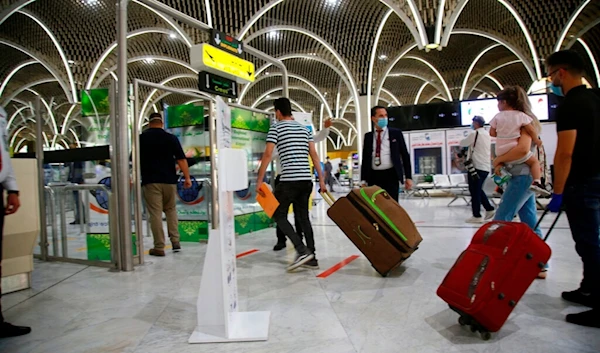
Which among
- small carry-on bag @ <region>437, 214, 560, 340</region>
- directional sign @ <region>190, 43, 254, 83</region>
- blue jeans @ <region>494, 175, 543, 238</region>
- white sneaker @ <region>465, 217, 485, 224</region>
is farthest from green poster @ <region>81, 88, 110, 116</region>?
white sneaker @ <region>465, 217, 485, 224</region>

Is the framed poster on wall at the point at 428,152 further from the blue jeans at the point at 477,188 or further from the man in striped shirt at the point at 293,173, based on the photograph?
the man in striped shirt at the point at 293,173

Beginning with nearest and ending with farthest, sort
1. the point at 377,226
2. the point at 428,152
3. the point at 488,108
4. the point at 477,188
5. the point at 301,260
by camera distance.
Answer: the point at 377,226 < the point at 301,260 < the point at 477,188 < the point at 488,108 < the point at 428,152

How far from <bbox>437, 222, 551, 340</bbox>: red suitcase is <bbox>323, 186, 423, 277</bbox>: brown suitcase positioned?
95 centimetres

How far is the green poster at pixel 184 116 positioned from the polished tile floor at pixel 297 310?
2.20m

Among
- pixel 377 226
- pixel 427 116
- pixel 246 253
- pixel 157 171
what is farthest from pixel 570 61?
pixel 427 116

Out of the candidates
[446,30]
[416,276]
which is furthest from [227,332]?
[446,30]

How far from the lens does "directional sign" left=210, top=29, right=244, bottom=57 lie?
5.23m

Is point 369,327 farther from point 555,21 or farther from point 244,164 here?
point 555,21

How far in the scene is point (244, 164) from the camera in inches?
77.1

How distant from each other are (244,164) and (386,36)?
55.9 ft

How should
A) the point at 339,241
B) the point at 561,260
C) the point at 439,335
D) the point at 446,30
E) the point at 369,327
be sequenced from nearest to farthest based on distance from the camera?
the point at 439,335
the point at 369,327
the point at 561,260
the point at 339,241
the point at 446,30

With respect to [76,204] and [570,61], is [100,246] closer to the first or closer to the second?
[76,204]

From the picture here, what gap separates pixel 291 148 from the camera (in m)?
3.31

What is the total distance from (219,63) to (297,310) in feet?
13.3
